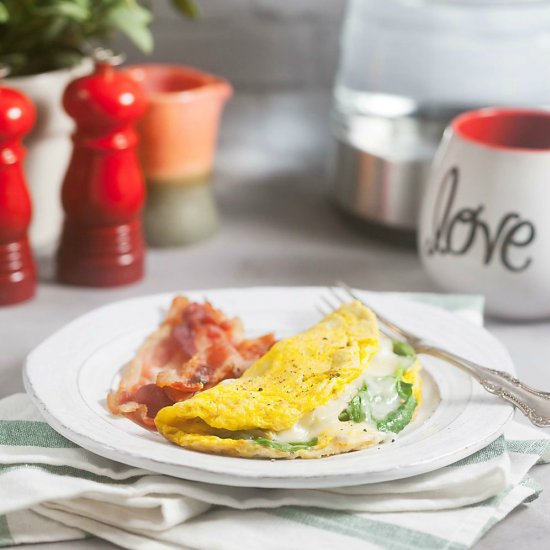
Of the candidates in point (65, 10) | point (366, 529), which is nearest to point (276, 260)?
point (65, 10)

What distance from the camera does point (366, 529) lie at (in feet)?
2.58

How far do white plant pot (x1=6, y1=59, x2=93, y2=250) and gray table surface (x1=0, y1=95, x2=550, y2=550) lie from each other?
5 cm

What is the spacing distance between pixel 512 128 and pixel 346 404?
1.77ft

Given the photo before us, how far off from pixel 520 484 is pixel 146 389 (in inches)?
12.9

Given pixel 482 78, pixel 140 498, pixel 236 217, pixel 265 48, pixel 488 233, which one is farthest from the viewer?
pixel 265 48

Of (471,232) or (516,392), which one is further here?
(471,232)

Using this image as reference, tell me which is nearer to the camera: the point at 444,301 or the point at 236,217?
the point at 444,301

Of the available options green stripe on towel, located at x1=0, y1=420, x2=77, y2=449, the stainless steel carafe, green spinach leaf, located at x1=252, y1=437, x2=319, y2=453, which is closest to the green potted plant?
the stainless steel carafe

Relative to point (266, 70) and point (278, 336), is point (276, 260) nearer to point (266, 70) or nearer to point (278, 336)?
point (278, 336)

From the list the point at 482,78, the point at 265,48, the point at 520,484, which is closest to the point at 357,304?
the point at 520,484

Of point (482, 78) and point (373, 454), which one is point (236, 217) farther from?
point (373, 454)

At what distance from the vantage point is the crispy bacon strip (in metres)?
0.93

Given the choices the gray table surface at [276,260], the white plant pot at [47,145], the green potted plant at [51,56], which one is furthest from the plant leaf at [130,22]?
the gray table surface at [276,260]

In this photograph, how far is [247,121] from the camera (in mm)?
1770
